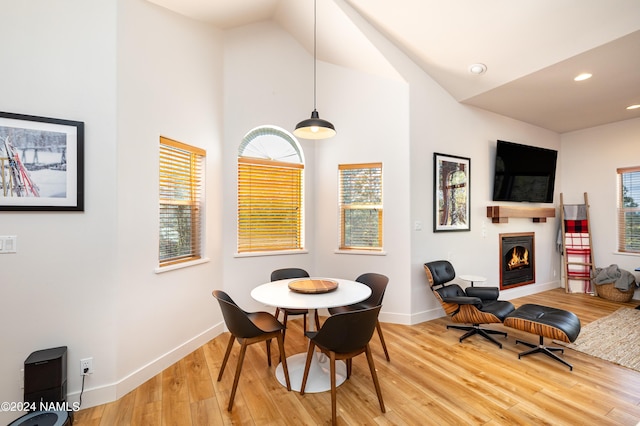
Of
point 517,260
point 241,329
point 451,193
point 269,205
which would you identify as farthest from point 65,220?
point 517,260

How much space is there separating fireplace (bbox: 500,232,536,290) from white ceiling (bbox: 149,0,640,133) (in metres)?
2.08

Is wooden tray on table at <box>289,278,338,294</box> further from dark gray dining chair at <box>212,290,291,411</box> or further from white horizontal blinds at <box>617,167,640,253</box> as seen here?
white horizontal blinds at <box>617,167,640,253</box>

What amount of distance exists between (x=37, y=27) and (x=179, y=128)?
1119mm

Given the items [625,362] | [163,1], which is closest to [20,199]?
[163,1]

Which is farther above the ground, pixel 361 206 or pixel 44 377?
pixel 361 206

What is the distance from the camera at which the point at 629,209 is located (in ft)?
15.9

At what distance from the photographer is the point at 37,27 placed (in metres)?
1.97

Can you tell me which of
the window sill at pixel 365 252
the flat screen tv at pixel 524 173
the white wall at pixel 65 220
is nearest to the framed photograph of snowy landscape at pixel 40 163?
the white wall at pixel 65 220

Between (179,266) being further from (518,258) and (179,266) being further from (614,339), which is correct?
(518,258)

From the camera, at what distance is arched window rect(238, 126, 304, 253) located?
3648 millimetres

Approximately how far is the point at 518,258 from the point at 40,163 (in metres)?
6.10

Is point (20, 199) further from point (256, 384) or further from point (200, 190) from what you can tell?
point (256, 384)

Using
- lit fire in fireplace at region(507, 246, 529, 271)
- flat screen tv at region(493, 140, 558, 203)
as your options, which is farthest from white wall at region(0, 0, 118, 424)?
lit fire in fireplace at region(507, 246, 529, 271)

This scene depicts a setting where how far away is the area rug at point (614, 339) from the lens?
282 centimetres
